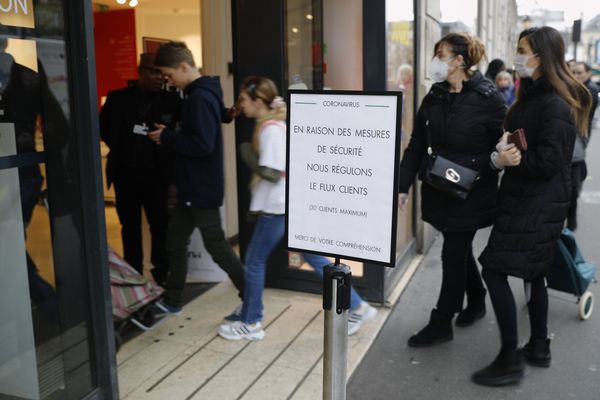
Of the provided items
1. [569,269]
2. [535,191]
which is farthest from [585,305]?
[535,191]

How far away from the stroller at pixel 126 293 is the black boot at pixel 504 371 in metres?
1.99

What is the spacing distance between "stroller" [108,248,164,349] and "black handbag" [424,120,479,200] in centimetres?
185

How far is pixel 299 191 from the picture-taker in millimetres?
2303

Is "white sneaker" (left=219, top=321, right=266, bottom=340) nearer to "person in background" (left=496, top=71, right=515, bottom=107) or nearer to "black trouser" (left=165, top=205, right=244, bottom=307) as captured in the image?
"black trouser" (left=165, top=205, right=244, bottom=307)

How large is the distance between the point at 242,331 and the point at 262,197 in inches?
34.1

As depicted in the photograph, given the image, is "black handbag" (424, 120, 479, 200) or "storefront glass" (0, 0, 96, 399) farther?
"black handbag" (424, 120, 479, 200)

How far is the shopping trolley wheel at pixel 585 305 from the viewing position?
4.19 metres

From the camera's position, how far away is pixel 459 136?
3449mm

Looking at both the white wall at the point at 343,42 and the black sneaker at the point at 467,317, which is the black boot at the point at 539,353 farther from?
the white wall at the point at 343,42

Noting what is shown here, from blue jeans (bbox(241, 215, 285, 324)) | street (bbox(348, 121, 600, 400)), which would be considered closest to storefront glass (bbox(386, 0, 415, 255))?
street (bbox(348, 121, 600, 400))

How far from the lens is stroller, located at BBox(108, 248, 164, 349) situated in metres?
3.69

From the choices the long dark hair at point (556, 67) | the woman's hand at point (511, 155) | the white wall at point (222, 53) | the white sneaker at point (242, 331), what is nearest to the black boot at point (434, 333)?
the white sneaker at point (242, 331)

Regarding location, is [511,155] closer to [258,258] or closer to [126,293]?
[258,258]

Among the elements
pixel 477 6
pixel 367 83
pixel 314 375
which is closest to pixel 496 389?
pixel 314 375
